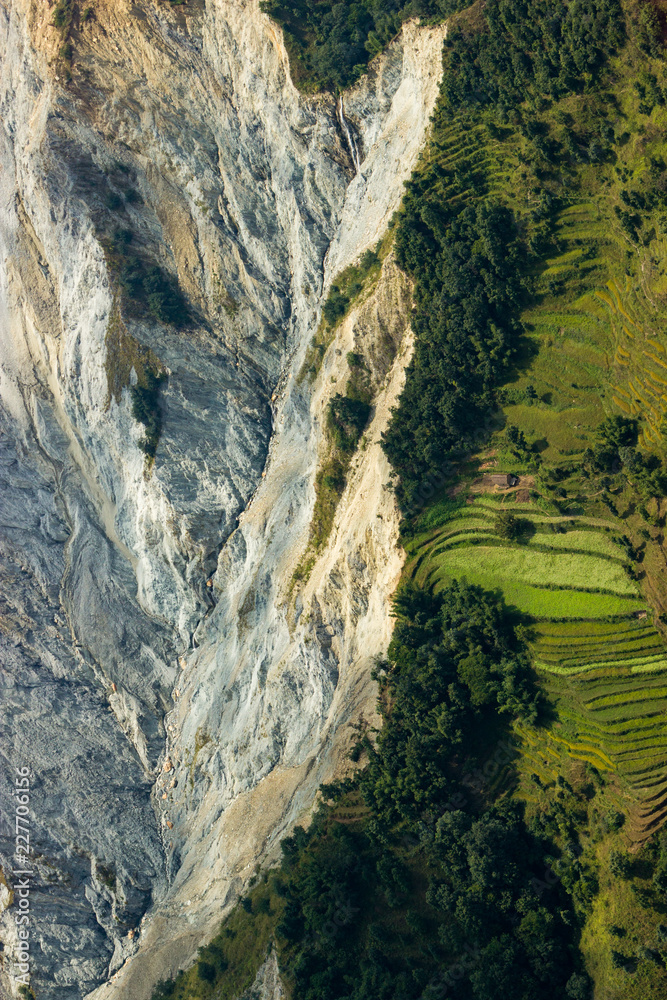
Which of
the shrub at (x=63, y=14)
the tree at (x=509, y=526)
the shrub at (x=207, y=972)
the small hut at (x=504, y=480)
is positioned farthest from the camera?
the shrub at (x=63, y=14)

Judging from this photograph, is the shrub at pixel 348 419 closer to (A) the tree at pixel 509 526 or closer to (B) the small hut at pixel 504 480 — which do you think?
(B) the small hut at pixel 504 480

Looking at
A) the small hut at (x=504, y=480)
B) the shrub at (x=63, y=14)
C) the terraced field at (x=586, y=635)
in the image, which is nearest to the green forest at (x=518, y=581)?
the terraced field at (x=586, y=635)

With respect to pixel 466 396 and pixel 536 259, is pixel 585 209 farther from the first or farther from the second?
pixel 466 396

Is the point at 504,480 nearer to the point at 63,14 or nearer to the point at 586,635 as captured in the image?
the point at 586,635

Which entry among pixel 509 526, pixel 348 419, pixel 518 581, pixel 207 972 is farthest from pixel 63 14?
pixel 207 972

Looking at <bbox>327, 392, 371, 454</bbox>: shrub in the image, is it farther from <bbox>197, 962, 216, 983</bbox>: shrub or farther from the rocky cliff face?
<bbox>197, 962, 216, 983</bbox>: shrub

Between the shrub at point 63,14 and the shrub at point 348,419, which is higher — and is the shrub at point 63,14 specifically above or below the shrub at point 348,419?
above

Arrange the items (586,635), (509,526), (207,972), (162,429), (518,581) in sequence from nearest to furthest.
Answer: (586,635), (518,581), (509,526), (207,972), (162,429)
